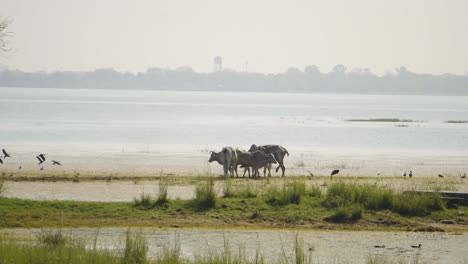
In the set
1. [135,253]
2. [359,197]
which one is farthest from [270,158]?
[135,253]

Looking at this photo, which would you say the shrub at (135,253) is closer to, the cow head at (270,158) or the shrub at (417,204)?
the shrub at (417,204)

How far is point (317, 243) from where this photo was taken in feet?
53.6

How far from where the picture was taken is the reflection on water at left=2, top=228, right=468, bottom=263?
49.0 feet

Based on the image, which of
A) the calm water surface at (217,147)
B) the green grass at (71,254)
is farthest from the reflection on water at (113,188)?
the green grass at (71,254)

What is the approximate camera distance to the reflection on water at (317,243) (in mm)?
14922

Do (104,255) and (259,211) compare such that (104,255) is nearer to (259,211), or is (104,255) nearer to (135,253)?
(135,253)

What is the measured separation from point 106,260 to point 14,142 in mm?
39138

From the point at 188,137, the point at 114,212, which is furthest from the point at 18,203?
the point at 188,137

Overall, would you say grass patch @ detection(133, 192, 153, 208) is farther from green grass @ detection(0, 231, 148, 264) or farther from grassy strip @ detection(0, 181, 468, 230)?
green grass @ detection(0, 231, 148, 264)

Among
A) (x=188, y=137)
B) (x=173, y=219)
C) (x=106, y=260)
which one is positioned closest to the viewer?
(x=106, y=260)

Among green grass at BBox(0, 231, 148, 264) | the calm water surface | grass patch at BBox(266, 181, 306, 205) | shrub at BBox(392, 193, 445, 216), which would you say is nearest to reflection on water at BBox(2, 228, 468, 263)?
shrub at BBox(392, 193, 445, 216)

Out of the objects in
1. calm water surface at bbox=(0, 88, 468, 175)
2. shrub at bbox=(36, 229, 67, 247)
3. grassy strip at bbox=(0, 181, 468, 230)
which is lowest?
calm water surface at bbox=(0, 88, 468, 175)

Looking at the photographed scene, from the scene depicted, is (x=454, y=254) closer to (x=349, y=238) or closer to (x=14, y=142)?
(x=349, y=238)

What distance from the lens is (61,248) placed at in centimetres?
1246
